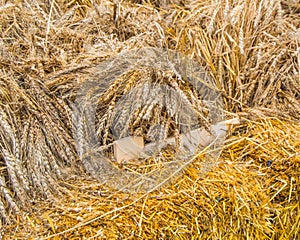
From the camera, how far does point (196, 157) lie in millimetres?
1628

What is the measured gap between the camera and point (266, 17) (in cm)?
202

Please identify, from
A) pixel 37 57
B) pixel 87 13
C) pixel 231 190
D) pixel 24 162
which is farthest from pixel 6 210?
pixel 87 13

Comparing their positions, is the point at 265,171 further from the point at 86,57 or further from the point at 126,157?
the point at 86,57

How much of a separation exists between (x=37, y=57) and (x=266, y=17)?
3.26ft

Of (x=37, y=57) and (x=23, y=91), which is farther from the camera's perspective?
(x=37, y=57)

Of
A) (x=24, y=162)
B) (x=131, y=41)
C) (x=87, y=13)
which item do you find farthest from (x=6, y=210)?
(x=87, y=13)

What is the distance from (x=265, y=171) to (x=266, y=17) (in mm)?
757

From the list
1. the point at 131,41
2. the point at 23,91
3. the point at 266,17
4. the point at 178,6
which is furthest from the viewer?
the point at 178,6

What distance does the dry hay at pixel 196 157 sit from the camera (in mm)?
1417

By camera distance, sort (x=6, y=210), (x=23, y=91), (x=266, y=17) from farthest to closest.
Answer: (x=266, y=17)
(x=23, y=91)
(x=6, y=210)

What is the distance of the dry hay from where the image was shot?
142 centimetres

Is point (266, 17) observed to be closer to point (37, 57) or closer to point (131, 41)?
point (131, 41)

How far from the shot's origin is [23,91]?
62.9 inches

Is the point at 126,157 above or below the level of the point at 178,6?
below
